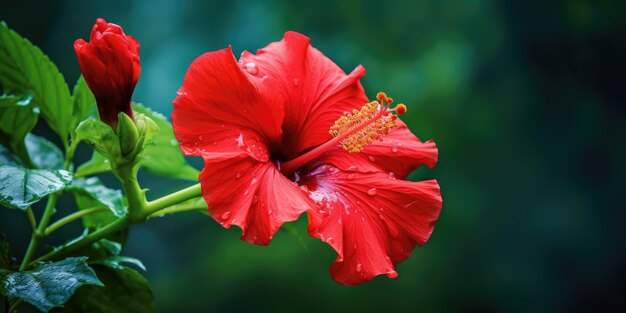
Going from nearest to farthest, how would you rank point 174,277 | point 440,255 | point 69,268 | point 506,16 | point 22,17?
→ point 69,268 < point 22,17 < point 174,277 < point 440,255 < point 506,16

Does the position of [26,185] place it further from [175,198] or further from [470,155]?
[470,155]

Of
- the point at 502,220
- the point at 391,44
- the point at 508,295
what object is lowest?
the point at 508,295

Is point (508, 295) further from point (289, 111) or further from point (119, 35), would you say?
point (119, 35)

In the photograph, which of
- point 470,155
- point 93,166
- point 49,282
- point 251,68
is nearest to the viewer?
point 49,282

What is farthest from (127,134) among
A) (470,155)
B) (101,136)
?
(470,155)

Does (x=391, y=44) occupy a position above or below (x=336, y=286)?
above

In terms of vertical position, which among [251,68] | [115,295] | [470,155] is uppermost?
[251,68]

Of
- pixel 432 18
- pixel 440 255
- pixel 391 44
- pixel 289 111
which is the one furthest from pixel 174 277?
pixel 289 111

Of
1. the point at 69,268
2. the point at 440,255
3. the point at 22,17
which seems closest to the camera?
the point at 69,268
